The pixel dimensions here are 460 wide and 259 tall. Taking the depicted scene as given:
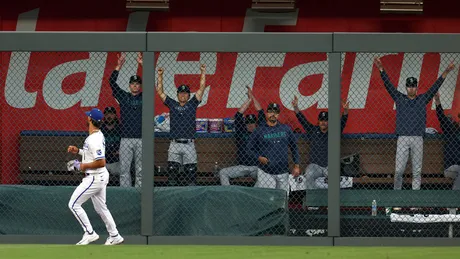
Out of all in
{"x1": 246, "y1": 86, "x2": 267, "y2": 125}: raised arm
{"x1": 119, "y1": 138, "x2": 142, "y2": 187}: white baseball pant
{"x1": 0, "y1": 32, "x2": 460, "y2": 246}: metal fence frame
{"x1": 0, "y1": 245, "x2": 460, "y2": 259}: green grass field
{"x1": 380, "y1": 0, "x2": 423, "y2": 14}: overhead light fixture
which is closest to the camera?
{"x1": 0, "y1": 245, "x2": 460, "y2": 259}: green grass field

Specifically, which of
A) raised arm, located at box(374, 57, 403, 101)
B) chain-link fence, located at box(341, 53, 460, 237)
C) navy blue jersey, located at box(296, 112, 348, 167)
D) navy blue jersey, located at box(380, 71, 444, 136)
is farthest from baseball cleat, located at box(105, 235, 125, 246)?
navy blue jersey, located at box(380, 71, 444, 136)

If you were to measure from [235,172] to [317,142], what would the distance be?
1.25m

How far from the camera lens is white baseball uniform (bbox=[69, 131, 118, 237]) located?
13.9 meters

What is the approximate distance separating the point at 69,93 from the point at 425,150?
573 cm

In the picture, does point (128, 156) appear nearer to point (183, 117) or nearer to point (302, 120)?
point (183, 117)

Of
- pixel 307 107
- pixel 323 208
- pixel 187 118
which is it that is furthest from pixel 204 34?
pixel 307 107

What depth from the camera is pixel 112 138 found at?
1661 centimetres

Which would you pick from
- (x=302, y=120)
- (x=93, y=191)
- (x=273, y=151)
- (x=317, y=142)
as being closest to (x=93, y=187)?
(x=93, y=191)

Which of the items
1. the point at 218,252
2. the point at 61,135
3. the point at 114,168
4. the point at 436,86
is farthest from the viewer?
the point at 61,135

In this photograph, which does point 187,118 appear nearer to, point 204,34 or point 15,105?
point 204,34

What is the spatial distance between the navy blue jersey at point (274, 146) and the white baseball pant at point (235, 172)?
0.81 ft

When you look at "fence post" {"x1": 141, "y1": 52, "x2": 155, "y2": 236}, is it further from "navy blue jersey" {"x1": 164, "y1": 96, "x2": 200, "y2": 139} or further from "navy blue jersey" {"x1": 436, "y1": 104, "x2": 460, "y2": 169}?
"navy blue jersey" {"x1": 436, "y1": 104, "x2": 460, "y2": 169}

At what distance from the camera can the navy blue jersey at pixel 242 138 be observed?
16328 mm

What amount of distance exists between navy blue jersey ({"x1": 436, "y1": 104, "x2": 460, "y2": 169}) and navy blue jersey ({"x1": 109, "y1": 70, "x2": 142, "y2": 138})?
4220 mm
